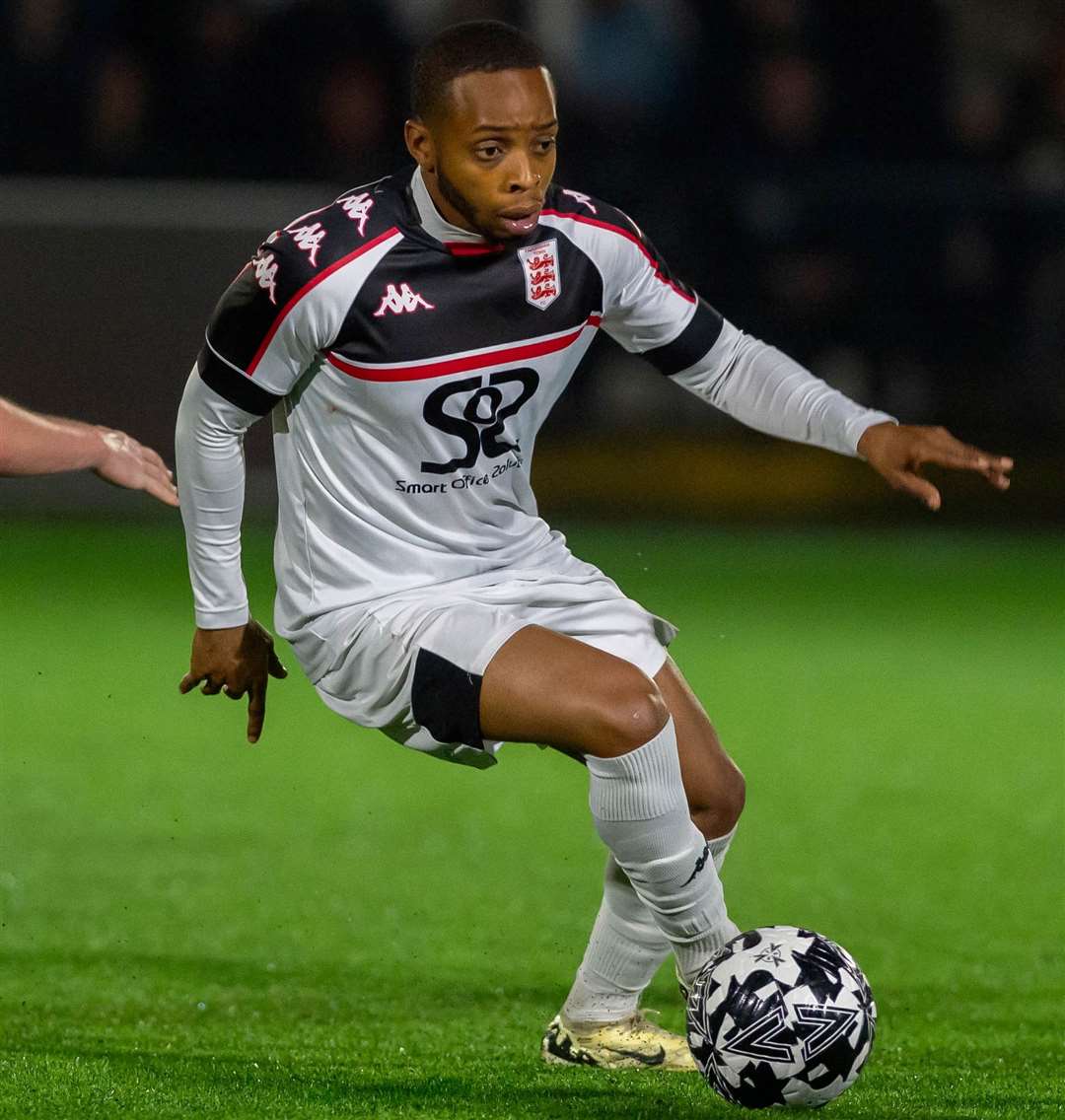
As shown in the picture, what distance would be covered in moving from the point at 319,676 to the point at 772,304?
29.4 feet

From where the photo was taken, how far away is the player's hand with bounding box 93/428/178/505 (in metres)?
4.47

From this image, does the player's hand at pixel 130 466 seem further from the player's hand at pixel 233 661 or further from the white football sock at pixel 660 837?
the white football sock at pixel 660 837

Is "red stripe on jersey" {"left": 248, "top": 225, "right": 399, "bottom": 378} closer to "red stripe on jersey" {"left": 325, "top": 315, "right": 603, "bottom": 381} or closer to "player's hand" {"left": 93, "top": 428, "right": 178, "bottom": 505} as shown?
"red stripe on jersey" {"left": 325, "top": 315, "right": 603, "bottom": 381}

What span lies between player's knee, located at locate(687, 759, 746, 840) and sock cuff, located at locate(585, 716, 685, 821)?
336 mm

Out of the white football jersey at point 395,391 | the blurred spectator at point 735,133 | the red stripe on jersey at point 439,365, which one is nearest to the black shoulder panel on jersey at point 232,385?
the white football jersey at point 395,391

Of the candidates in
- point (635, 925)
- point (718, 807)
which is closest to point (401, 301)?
point (718, 807)

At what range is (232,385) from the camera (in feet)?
14.4

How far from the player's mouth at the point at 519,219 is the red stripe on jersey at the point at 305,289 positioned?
24cm

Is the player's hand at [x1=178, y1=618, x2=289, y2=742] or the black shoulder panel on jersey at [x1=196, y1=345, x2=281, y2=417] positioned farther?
the player's hand at [x1=178, y1=618, x2=289, y2=742]

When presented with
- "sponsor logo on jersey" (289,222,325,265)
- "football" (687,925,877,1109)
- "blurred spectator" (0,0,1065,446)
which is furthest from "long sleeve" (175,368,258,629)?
"blurred spectator" (0,0,1065,446)

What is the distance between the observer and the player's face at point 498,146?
428 centimetres

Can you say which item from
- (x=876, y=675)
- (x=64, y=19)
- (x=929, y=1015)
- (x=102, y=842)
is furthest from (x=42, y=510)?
(x=929, y=1015)

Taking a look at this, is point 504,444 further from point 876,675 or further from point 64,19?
point 64,19

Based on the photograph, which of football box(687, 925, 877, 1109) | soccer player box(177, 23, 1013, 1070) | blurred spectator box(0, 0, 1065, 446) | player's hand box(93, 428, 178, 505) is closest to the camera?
football box(687, 925, 877, 1109)
